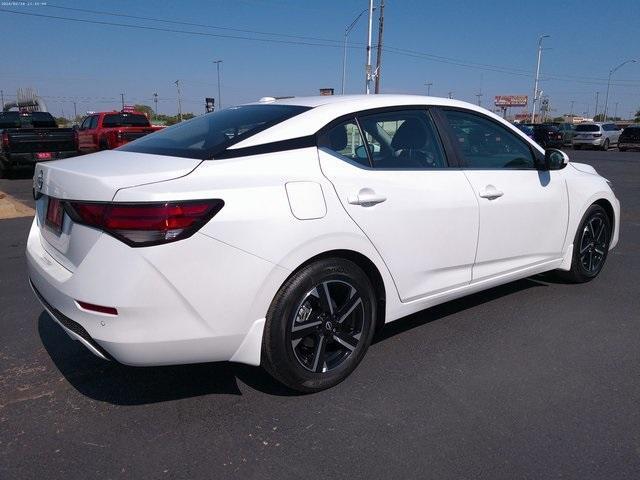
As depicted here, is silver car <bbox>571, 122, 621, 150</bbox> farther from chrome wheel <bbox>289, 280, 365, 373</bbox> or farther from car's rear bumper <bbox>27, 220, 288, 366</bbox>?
car's rear bumper <bbox>27, 220, 288, 366</bbox>

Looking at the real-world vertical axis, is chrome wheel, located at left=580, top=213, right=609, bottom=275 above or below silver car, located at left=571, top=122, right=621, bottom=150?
below

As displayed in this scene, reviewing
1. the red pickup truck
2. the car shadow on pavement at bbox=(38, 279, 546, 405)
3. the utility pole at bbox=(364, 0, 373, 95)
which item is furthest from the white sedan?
the utility pole at bbox=(364, 0, 373, 95)

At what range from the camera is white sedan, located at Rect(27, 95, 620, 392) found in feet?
7.73

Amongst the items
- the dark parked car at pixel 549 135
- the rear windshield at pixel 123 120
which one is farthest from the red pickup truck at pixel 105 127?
the dark parked car at pixel 549 135

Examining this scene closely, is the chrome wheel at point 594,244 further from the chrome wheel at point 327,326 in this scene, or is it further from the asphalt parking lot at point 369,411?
the chrome wheel at point 327,326

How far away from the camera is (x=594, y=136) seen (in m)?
31.3

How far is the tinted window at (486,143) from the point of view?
3.66 metres

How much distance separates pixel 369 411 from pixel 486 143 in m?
2.14

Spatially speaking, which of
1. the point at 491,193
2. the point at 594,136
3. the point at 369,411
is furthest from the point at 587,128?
the point at 369,411

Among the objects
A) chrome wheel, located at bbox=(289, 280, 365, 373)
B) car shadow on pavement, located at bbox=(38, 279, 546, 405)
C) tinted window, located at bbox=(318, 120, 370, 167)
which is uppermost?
tinted window, located at bbox=(318, 120, 370, 167)

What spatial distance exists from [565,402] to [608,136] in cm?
3425

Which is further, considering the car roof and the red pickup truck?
the red pickup truck

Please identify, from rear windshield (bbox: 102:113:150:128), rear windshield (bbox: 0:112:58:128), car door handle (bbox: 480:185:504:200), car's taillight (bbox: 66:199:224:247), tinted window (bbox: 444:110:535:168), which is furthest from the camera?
rear windshield (bbox: 102:113:150:128)

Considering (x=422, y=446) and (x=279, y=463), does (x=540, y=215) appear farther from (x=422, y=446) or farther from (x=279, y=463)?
(x=279, y=463)
